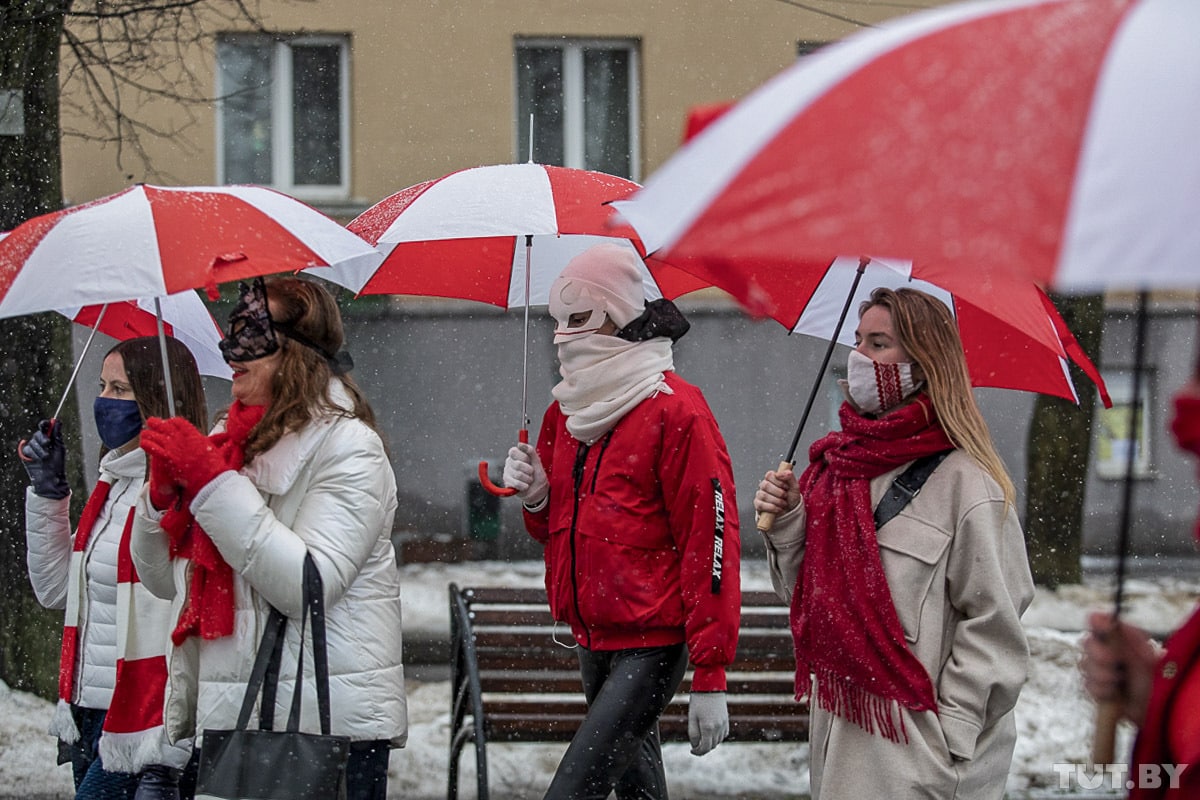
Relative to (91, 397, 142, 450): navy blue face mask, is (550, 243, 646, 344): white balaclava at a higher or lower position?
higher

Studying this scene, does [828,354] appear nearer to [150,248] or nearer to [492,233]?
[492,233]

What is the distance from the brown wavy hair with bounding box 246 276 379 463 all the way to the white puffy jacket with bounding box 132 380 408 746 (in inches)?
1.7

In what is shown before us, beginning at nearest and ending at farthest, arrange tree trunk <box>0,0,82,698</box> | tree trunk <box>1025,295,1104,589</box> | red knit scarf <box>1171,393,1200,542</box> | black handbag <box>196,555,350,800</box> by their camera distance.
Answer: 1. red knit scarf <box>1171,393,1200,542</box>
2. black handbag <box>196,555,350,800</box>
3. tree trunk <box>0,0,82,698</box>
4. tree trunk <box>1025,295,1104,589</box>

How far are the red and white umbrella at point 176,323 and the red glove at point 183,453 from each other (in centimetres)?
113

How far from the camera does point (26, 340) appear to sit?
7.08 meters

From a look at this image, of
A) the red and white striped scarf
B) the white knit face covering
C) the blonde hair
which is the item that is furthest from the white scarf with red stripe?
the blonde hair

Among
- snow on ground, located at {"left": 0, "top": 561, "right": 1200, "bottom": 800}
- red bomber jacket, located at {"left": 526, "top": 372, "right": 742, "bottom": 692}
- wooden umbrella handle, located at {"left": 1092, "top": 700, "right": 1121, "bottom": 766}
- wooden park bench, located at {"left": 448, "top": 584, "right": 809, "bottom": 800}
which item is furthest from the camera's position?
snow on ground, located at {"left": 0, "top": 561, "right": 1200, "bottom": 800}

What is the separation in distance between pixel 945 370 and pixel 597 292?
3.76 ft

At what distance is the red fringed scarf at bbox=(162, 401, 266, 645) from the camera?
12.3 ft

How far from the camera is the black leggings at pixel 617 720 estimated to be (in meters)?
4.15

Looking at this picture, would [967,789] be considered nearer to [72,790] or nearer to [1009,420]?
[72,790]

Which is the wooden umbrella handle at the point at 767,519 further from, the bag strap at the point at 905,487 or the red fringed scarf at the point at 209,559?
the red fringed scarf at the point at 209,559

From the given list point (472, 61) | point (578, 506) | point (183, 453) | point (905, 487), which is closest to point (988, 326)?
point (905, 487)

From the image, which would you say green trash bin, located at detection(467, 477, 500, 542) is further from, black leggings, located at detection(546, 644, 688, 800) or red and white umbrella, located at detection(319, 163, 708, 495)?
black leggings, located at detection(546, 644, 688, 800)
